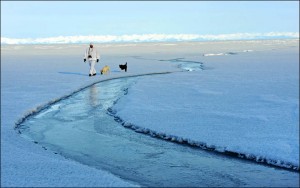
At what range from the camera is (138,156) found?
759 centimetres

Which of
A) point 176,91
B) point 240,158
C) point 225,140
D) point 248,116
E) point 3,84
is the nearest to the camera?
point 240,158

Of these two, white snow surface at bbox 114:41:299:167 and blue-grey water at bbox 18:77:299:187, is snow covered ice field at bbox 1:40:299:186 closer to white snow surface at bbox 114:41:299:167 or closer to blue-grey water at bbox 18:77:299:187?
white snow surface at bbox 114:41:299:167

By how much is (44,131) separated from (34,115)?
1916 millimetres

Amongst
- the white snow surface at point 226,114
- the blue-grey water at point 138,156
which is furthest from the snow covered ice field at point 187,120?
the blue-grey water at point 138,156

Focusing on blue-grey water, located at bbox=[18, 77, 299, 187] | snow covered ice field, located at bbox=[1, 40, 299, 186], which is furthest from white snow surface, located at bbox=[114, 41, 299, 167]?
blue-grey water, located at bbox=[18, 77, 299, 187]

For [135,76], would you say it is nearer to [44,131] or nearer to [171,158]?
[44,131]

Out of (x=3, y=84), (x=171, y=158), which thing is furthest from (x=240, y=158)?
(x=3, y=84)

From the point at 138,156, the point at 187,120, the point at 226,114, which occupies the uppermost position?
the point at 226,114

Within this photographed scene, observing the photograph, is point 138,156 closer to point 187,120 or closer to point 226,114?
point 187,120

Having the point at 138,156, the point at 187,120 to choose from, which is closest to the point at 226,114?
the point at 187,120

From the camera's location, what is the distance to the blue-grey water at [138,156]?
6430mm

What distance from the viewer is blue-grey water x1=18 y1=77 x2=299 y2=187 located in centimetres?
643

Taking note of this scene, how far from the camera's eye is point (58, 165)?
6461 millimetres

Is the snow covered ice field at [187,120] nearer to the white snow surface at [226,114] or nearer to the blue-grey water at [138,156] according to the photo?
the white snow surface at [226,114]
